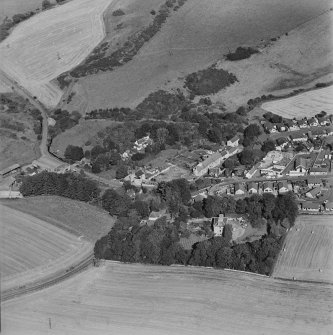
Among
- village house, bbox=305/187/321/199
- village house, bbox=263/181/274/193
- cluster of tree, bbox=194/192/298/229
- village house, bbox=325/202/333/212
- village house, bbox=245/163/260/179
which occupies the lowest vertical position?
village house, bbox=245/163/260/179

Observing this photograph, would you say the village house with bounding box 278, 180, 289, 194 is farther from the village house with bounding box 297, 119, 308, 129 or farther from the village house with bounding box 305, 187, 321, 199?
the village house with bounding box 297, 119, 308, 129

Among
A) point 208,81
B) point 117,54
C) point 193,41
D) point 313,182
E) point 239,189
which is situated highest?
point 193,41

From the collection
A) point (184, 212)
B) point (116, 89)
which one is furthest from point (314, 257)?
point (116, 89)

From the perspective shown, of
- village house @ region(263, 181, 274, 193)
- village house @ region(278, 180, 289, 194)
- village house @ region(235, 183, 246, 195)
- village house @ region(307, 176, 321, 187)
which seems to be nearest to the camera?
village house @ region(278, 180, 289, 194)

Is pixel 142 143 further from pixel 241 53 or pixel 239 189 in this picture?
pixel 241 53

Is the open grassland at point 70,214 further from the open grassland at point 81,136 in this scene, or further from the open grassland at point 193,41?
the open grassland at point 193,41

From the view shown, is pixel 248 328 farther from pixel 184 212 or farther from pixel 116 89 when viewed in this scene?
pixel 116 89

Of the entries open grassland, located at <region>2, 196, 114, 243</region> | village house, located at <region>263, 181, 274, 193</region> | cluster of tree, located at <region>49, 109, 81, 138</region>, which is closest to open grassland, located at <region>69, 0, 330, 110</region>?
cluster of tree, located at <region>49, 109, 81, 138</region>

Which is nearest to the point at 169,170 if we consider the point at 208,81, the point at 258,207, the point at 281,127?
the point at 258,207
